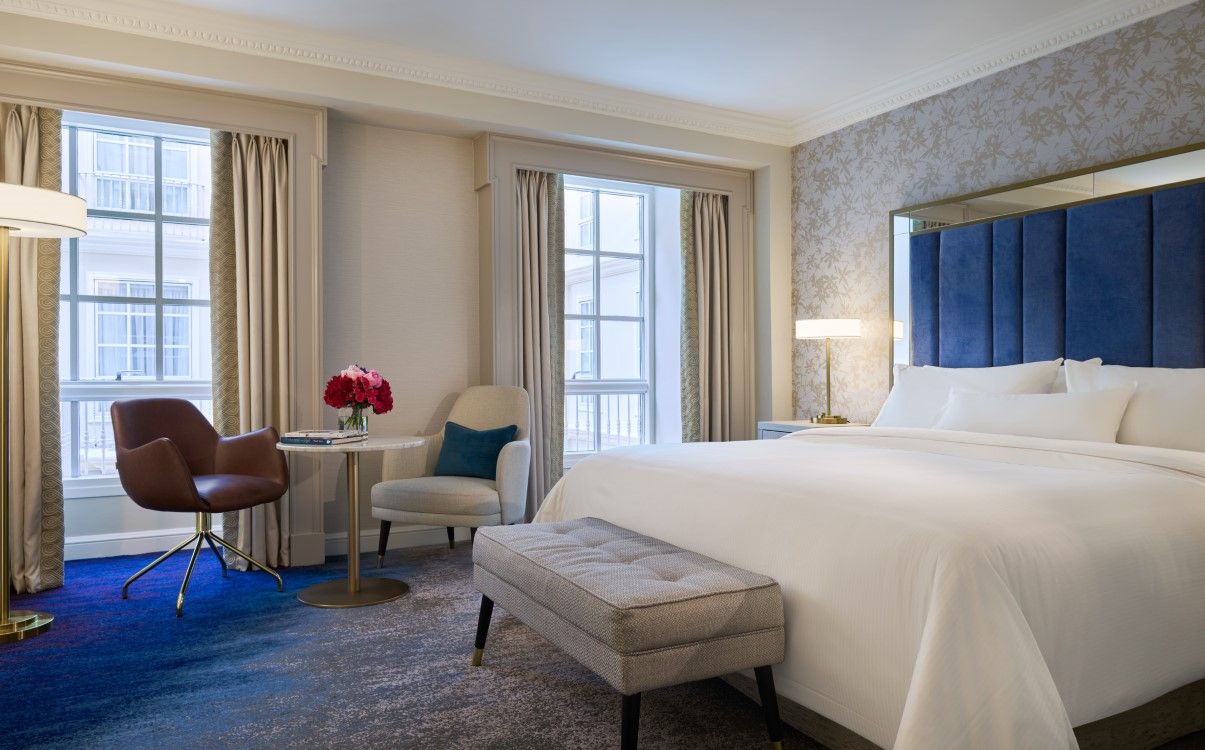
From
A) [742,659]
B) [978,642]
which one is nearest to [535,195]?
[742,659]

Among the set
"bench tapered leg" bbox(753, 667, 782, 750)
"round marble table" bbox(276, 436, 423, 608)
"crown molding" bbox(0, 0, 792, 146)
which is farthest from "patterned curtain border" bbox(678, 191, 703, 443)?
"bench tapered leg" bbox(753, 667, 782, 750)

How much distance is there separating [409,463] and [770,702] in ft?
9.53

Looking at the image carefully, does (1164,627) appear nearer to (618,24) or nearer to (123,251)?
(618,24)

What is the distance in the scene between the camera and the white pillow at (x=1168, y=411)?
294 cm

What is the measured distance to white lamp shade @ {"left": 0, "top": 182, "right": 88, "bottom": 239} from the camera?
121 inches

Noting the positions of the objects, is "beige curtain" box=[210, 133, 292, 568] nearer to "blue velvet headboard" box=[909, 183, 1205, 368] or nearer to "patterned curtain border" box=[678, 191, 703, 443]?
"patterned curtain border" box=[678, 191, 703, 443]

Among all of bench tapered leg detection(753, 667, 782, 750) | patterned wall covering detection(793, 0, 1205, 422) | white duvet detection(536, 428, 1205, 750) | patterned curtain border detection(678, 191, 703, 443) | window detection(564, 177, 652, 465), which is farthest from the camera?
window detection(564, 177, 652, 465)

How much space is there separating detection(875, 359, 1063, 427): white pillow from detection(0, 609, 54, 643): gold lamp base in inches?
156

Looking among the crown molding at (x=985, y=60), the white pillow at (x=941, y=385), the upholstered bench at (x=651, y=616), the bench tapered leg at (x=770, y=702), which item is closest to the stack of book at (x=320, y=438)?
the upholstered bench at (x=651, y=616)

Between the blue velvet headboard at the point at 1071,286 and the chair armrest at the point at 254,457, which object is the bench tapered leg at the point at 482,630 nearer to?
the chair armrest at the point at 254,457

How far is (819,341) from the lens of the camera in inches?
221

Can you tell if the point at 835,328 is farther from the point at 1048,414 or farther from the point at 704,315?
the point at 1048,414

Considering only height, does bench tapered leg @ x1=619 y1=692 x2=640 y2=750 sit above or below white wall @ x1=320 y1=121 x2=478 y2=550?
below

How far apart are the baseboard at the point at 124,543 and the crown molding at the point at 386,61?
2720 millimetres
